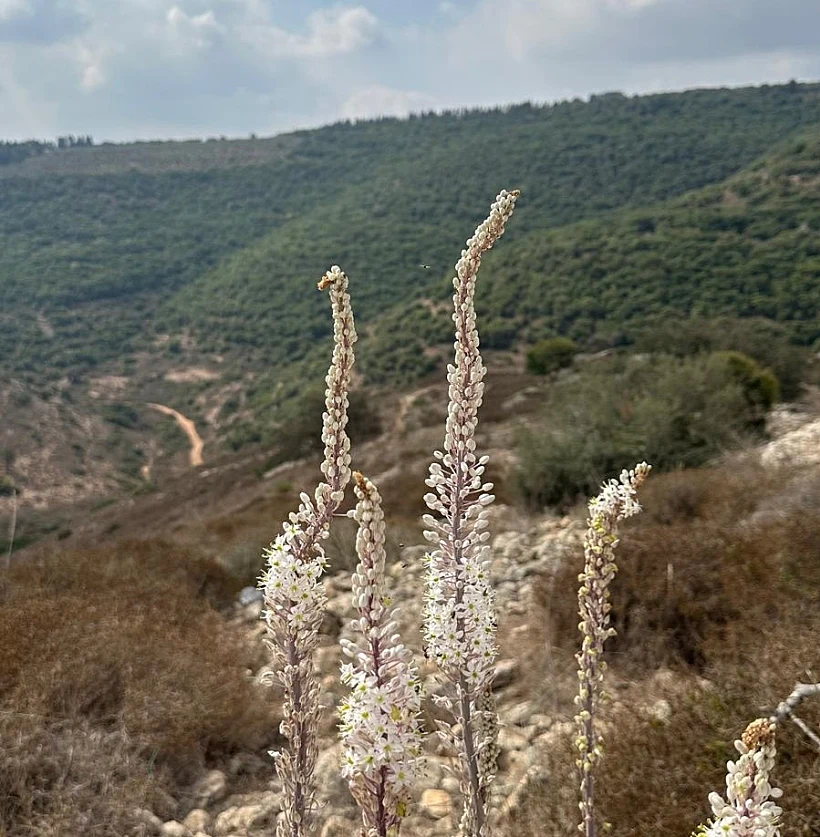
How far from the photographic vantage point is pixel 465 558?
1.71 m

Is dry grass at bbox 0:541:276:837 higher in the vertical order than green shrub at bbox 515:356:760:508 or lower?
higher

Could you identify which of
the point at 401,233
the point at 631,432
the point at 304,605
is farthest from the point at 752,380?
the point at 401,233

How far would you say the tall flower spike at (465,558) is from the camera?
5.32 feet

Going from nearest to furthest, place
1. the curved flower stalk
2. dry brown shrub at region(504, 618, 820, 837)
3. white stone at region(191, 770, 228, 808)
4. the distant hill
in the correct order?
the curved flower stalk, dry brown shrub at region(504, 618, 820, 837), white stone at region(191, 770, 228, 808), the distant hill

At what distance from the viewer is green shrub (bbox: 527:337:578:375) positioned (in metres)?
29.7

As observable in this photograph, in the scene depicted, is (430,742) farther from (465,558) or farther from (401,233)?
(401,233)

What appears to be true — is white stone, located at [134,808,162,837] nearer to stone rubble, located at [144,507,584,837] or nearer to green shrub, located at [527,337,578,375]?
stone rubble, located at [144,507,584,837]

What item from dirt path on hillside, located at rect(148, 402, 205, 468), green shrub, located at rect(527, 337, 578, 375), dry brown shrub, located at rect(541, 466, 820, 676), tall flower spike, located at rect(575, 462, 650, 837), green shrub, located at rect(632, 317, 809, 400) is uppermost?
tall flower spike, located at rect(575, 462, 650, 837)

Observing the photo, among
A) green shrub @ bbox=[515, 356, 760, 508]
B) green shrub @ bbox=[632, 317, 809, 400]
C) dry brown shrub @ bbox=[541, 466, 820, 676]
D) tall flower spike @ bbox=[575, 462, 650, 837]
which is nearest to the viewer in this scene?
tall flower spike @ bbox=[575, 462, 650, 837]

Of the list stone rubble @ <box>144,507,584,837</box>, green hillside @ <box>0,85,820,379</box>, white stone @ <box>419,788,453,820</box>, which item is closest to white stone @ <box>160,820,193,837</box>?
stone rubble @ <box>144,507,584,837</box>

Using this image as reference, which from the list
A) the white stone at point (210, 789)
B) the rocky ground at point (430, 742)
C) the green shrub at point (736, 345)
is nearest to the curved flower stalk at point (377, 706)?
the rocky ground at point (430, 742)

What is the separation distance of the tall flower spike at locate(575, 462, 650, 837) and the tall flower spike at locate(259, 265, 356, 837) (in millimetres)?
743

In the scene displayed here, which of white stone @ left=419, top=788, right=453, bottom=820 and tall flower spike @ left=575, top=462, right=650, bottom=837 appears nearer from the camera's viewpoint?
tall flower spike @ left=575, top=462, right=650, bottom=837

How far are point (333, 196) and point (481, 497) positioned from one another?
91510mm
